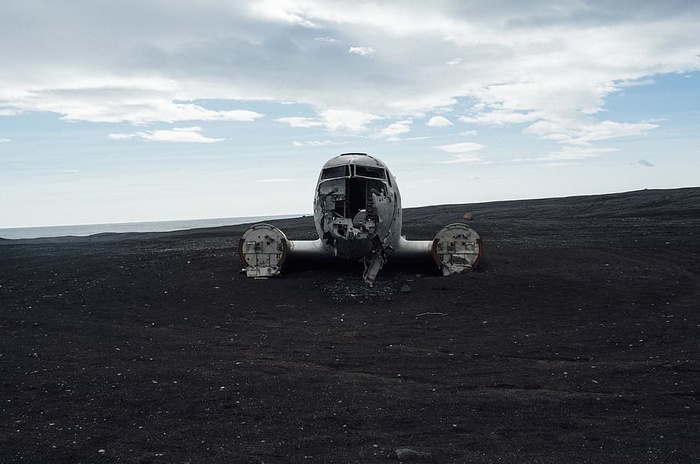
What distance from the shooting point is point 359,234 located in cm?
1589

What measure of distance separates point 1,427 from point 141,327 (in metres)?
5.95

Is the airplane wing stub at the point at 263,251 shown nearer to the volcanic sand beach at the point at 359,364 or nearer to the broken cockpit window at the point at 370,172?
the volcanic sand beach at the point at 359,364

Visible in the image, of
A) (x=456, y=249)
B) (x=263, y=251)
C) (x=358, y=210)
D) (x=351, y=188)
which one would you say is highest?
(x=351, y=188)

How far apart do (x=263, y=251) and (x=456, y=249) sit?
6009mm

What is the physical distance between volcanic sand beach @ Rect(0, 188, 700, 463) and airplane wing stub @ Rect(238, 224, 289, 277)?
547mm

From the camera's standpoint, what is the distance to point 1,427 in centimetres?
709

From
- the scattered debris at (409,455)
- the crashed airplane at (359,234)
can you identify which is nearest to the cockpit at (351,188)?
the crashed airplane at (359,234)

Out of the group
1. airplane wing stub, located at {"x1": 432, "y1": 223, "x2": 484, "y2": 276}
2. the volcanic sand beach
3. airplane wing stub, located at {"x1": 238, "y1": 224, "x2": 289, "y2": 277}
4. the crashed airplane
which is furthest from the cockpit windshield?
the volcanic sand beach

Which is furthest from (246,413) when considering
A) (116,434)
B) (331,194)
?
(331,194)

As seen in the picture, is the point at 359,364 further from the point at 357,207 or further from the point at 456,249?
the point at 456,249

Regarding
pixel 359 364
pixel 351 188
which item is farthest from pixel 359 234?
pixel 359 364

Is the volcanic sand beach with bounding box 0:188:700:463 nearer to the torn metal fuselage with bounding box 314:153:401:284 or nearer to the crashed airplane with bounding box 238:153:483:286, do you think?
the crashed airplane with bounding box 238:153:483:286

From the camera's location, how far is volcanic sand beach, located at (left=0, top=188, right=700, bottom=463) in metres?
6.50

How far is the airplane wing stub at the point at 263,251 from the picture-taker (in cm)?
1817
